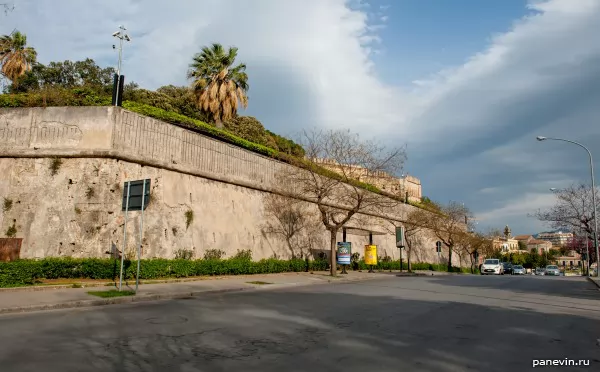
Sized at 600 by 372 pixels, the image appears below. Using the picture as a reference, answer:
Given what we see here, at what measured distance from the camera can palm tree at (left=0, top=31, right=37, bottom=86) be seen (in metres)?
35.6

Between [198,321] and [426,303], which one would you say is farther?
[426,303]

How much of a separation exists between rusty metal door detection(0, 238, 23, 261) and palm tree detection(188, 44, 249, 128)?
57.2 feet

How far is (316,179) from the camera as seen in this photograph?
26109 mm

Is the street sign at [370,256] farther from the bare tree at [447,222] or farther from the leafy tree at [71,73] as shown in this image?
the leafy tree at [71,73]

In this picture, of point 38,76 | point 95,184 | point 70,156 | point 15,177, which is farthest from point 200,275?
point 38,76

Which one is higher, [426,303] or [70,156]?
[70,156]

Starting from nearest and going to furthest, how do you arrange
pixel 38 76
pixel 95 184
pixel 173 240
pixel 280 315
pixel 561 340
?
pixel 561 340 < pixel 280 315 < pixel 95 184 < pixel 173 240 < pixel 38 76

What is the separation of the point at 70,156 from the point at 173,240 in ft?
18.5

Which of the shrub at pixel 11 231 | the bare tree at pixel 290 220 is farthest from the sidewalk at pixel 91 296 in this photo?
the bare tree at pixel 290 220

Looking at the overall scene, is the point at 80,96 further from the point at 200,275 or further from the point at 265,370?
the point at 265,370

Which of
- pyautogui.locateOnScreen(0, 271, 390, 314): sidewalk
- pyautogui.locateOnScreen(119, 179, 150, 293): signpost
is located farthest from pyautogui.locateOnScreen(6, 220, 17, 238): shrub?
pyautogui.locateOnScreen(119, 179, 150, 293): signpost

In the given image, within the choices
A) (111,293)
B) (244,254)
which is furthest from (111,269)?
(244,254)

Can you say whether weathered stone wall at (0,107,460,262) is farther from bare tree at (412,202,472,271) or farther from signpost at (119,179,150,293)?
bare tree at (412,202,472,271)

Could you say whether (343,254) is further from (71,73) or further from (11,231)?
(71,73)
